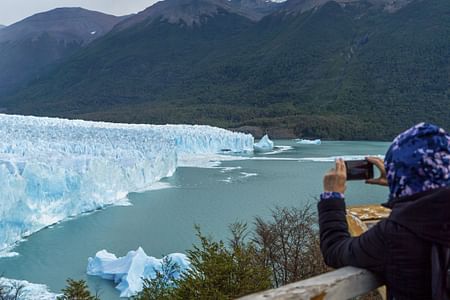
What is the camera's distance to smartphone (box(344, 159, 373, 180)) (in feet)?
2.75

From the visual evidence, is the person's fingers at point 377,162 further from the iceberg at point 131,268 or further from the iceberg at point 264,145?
the iceberg at point 264,145

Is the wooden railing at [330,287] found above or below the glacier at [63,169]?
above

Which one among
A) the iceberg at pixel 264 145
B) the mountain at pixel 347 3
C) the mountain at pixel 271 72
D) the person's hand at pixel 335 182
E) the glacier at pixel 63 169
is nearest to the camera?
the person's hand at pixel 335 182

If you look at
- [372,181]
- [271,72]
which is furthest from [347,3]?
[372,181]

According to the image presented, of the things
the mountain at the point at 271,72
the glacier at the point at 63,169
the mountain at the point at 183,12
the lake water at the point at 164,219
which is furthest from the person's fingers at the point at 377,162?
the mountain at the point at 183,12

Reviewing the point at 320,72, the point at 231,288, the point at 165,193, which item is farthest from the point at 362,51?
the point at 231,288

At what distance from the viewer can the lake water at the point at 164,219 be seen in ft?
21.2

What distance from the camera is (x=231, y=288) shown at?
3.05 metres

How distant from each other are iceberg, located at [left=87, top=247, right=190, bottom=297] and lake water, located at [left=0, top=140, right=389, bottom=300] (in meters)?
0.11

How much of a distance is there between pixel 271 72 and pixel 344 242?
53520 millimetres

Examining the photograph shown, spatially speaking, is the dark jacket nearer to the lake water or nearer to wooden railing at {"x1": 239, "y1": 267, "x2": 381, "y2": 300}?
wooden railing at {"x1": 239, "y1": 267, "x2": 381, "y2": 300}

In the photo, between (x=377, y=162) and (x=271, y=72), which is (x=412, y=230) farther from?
(x=271, y=72)

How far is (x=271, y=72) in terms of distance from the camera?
2100 inches

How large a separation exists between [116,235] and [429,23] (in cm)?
4631
